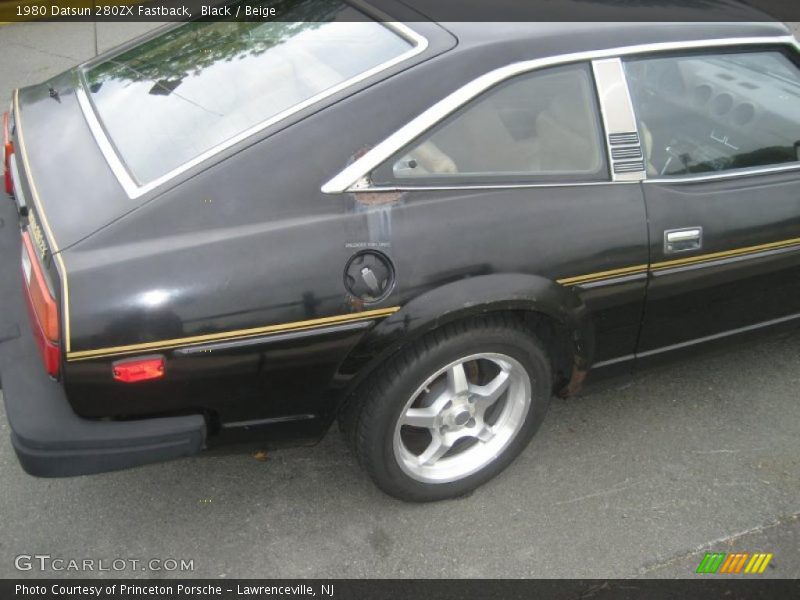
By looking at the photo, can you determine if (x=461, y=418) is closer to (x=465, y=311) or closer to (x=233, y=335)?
(x=465, y=311)

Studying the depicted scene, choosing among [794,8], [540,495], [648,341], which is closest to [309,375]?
Result: [540,495]

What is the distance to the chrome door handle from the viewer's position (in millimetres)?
2629

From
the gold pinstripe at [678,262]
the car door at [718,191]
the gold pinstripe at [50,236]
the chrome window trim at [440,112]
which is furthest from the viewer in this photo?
the car door at [718,191]

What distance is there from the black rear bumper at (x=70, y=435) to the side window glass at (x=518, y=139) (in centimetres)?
95

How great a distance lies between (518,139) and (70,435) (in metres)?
1.62

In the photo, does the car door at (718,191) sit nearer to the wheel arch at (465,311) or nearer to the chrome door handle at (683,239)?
the chrome door handle at (683,239)

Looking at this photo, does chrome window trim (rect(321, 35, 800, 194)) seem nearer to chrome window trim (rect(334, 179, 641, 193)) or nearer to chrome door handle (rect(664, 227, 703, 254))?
chrome window trim (rect(334, 179, 641, 193))

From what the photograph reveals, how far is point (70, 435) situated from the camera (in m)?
2.19

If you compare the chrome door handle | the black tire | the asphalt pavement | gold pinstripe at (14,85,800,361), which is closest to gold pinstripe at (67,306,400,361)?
gold pinstripe at (14,85,800,361)

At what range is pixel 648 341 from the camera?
2857 millimetres

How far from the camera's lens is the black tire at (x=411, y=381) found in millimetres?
2424

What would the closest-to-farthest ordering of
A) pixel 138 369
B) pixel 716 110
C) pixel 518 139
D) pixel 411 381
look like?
pixel 138 369, pixel 411 381, pixel 518 139, pixel 716 110
